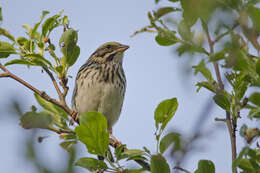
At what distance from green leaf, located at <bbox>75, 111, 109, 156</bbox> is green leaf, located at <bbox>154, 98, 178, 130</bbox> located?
443mm

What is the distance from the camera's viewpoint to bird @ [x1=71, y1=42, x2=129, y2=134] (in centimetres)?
506

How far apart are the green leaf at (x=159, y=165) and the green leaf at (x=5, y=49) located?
158 centimetres

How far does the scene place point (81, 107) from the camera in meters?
5.11

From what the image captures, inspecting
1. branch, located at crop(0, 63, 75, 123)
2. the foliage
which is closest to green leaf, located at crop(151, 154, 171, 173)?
the foliage

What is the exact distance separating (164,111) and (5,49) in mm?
1355

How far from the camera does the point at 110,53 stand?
5.84m

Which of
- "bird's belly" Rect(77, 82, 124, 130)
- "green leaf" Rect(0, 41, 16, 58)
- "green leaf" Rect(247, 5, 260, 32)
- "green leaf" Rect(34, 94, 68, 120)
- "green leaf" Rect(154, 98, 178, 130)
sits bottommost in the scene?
"bird's belly" Rect(77, 82, 124, 130)

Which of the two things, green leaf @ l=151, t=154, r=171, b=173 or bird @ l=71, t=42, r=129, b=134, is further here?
bird @ l=71, t=42, r=129, b=134

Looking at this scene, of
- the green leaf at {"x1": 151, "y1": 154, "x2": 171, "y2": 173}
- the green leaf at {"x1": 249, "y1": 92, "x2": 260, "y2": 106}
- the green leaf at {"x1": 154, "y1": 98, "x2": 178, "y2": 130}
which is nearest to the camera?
the green leaf at {"x1": 249, "y1": 92, "x2": 260, "y2": 106}

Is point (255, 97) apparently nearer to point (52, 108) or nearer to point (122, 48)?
point (52, 108)

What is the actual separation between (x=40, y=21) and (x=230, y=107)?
5.31 feet

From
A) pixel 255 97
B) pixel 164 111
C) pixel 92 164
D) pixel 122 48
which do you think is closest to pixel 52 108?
pixel 92 164

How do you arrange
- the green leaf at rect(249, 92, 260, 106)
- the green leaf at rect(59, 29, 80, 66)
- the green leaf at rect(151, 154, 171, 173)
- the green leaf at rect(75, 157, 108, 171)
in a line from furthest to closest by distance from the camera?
the green leaf at rect(59, 29, 80, 66)
the green leaf at rect(75, 157, 108, 171)
the green leaf at rect(151, 154, 171, 173)
the green leaf at rect(249, 92, 260, 106)

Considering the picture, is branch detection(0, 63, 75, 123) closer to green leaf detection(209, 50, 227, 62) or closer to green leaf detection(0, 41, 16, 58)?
green leaf detection(0, 41, 16, 58)
